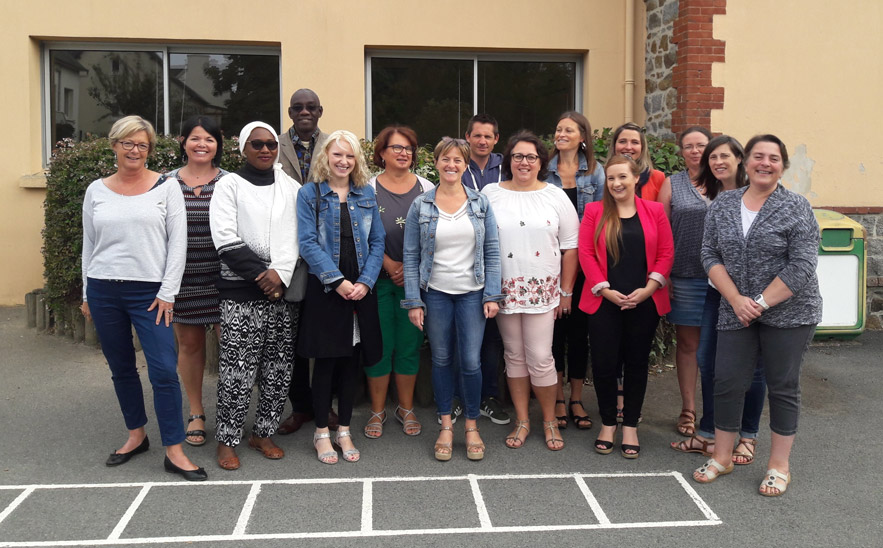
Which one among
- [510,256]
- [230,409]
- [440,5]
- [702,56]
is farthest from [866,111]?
[230,409]

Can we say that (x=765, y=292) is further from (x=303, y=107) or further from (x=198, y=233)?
(x=198, y=233)

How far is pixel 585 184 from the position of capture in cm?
511

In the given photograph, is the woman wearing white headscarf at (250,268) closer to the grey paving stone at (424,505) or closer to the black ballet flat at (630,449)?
the grey paving stone at (424,505)

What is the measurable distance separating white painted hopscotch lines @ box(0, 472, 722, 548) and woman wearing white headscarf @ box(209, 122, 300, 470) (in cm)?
50

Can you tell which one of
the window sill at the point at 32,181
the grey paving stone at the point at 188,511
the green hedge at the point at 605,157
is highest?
the green hedge at the point at 605,157

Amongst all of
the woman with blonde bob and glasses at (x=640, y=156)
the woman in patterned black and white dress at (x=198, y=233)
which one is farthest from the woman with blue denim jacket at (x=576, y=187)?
the woman in patterned black and white dress at (x=198, y=233)

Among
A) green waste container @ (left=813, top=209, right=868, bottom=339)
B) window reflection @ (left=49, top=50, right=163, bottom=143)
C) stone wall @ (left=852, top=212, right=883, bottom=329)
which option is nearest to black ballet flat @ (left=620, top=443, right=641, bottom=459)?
green waste container @ (left=813, top=209, right=868, bottom=339)

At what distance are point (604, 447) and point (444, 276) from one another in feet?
4.73

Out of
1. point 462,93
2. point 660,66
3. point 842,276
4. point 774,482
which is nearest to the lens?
point 774,482

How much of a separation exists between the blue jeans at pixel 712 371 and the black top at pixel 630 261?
1.39 feet

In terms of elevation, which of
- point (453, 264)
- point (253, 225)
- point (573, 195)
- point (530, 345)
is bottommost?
point (530, 345)

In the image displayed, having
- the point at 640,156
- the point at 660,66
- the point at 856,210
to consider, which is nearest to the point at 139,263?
the point at 640,156

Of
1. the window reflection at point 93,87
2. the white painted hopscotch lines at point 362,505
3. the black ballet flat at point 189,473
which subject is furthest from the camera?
the window reflection at point 93,87

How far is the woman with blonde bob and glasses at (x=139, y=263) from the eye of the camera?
4223 millimetres
